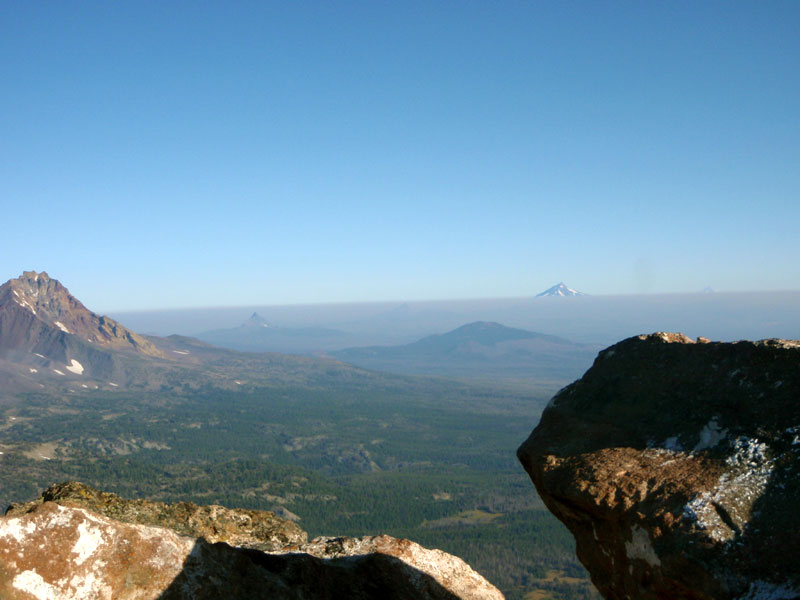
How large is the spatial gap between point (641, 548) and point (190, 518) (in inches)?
307

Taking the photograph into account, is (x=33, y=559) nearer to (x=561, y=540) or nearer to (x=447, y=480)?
(x=561, y=540)

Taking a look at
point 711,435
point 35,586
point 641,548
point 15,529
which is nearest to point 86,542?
point 35,586

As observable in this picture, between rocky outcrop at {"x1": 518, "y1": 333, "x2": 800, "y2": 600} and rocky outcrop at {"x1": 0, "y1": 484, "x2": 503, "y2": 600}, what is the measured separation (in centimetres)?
277

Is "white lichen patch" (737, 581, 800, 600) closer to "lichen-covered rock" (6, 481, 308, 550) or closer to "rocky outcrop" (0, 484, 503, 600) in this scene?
"rocky outcrop" (0, 484, 503, 600)

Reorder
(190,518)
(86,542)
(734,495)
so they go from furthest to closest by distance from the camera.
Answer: (190,518) → (734,495) → (86,542)

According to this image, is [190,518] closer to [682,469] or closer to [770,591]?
[682,469]

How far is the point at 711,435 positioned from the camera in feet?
27.0

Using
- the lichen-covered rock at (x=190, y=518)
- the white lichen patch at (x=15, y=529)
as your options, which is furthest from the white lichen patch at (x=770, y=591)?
the white lichen patch at (x=15, y=529)

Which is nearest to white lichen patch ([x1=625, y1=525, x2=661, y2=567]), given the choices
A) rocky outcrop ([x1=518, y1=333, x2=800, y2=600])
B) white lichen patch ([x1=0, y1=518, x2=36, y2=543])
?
rocky outcrop ([x1=518, y1=333, x2=800, y2=600])

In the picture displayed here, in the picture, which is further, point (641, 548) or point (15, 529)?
point (641, 548)

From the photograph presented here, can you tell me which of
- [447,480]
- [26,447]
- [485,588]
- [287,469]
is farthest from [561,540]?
[26,447]

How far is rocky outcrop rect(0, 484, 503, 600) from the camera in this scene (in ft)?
20.6

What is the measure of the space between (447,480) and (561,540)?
2058 inches

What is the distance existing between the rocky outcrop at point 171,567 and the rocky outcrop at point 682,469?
9.10 ft
